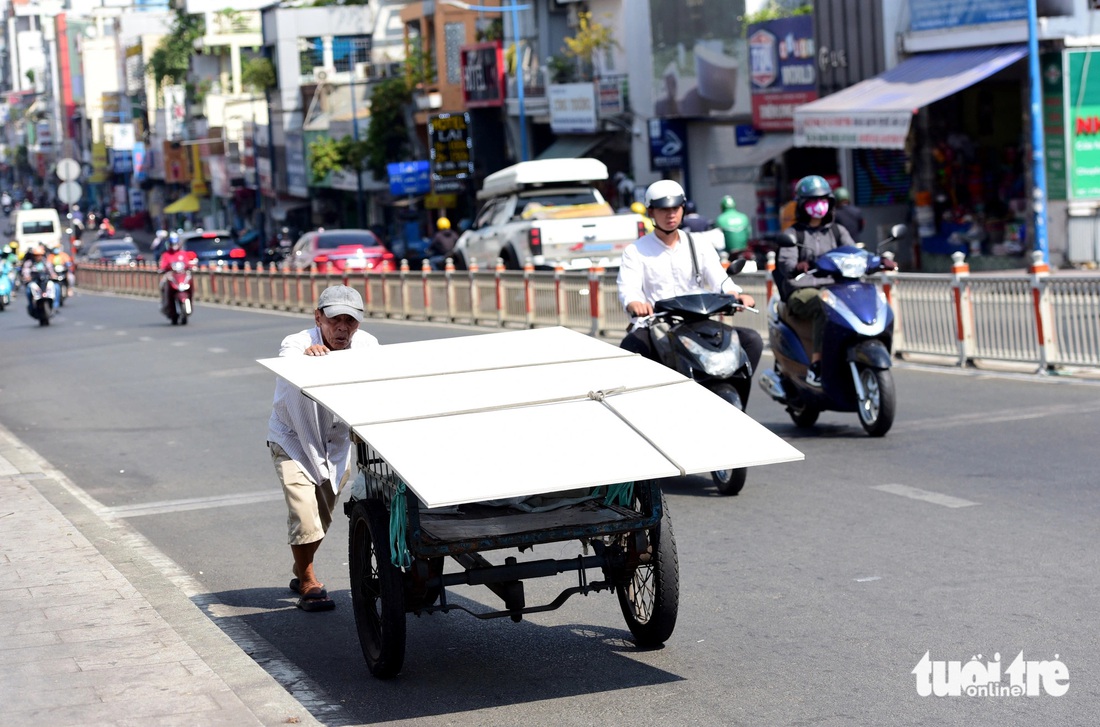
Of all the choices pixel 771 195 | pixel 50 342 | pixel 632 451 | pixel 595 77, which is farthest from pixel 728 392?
pixel 595 77

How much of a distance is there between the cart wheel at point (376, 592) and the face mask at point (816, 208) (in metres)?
6.22

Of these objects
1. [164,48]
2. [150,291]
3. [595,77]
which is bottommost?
[150,291]

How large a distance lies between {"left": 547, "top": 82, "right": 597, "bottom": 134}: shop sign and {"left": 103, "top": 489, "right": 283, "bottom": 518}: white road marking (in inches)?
1394

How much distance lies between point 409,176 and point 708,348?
46667 mm

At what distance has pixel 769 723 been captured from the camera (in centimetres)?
531

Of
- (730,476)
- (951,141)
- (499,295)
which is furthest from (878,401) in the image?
(951,141)

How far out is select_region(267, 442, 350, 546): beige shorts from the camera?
270 inches

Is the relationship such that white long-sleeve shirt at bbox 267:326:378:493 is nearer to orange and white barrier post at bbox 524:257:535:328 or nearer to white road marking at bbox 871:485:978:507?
white road marking at bbox 871:485:978:507

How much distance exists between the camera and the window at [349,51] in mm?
75438

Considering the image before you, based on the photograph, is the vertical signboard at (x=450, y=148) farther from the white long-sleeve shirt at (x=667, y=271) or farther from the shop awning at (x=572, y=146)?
the white long-sleeve shirt at (x=667, y=271)

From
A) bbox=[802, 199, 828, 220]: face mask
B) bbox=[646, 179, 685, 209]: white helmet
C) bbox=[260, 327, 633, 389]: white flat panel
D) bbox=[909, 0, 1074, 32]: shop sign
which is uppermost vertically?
bbox=[909, 0, 1074, 32]: shop sign

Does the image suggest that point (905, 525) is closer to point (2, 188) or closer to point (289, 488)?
point (289, 488)

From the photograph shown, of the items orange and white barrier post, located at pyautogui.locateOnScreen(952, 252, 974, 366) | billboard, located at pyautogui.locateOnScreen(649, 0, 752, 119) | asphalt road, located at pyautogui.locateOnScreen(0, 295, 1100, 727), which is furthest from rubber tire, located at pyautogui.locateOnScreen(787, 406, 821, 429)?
billboard, located at pyautogui.locateOnScreen(649, 0, 752, 119)

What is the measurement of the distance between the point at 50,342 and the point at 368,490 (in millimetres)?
22762
